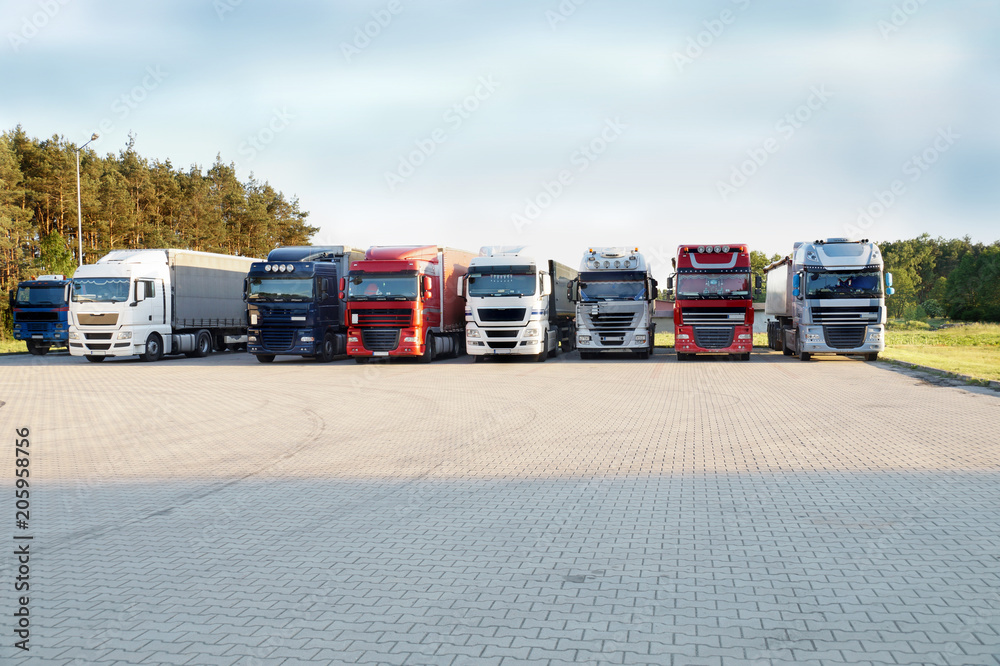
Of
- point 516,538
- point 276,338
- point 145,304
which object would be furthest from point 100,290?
point 516,538

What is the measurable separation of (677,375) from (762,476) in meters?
12.9

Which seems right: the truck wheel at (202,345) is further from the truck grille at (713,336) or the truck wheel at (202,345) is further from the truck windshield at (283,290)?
the truck grille at (713,336)

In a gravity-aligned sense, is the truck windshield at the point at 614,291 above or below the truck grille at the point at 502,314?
above

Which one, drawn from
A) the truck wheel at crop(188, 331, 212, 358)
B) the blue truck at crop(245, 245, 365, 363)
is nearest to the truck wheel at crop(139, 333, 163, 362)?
the truck wheel at crop(188, 331, 212, 358)

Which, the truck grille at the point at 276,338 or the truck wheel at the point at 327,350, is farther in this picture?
the truck wheel at the point at 327,350

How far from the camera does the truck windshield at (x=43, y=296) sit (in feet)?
108

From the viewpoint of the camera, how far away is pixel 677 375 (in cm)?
2056

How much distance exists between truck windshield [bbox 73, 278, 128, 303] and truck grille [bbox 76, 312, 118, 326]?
0.47m

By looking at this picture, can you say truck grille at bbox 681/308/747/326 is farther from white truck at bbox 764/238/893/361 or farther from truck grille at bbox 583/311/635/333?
white truck at bbox 764/238/893/361

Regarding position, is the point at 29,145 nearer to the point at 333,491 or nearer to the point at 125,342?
the point at 125,342

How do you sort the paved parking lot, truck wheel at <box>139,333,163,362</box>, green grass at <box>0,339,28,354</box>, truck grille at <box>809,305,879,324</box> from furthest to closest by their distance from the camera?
green grass at <box>0,339,28,354</box>, truck wheel at <box>139,333,163,362</box>, truck grille at <box>809,305,879,324</box>, the paved parking lot

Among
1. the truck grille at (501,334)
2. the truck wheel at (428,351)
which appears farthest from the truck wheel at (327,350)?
the truck grille at (501,334)

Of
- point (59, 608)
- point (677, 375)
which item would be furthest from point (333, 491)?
point (677, 375)

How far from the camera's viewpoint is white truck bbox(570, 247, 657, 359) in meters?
25.6
